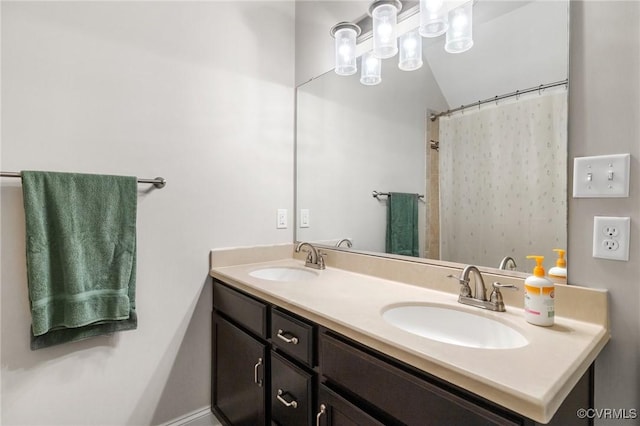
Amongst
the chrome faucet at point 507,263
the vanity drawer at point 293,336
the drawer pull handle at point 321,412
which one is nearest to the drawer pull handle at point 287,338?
the vanity drawer at point 293,336

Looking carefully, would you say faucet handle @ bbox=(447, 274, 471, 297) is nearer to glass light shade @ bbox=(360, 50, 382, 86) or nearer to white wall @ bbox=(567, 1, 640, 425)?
white wall @ bbox=(567, 1, 640, 425)

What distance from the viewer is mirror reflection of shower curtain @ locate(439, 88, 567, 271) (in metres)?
1.01

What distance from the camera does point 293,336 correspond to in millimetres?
1104

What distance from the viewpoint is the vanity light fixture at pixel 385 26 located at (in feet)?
4.64

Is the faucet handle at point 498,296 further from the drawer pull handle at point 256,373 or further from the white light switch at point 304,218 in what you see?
the white light switch at point 304,218

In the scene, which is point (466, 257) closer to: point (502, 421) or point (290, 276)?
point (502, 421)

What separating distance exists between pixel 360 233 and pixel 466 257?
1.93 feet

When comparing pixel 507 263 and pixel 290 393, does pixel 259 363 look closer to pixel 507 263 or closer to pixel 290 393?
pixel 290 393

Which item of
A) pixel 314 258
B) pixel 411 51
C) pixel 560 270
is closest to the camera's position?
pixel 560 270

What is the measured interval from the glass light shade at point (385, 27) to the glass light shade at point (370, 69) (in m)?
0.10

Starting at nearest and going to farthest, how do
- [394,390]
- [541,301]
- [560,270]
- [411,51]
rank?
[394,390] → [541,301] → [560,270] → [411,51]

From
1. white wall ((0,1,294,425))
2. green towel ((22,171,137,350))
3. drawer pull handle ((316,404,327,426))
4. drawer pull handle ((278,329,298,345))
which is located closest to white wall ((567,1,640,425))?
drawer pull handle ((316,404,327,426))

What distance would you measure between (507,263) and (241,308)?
3.58 feet

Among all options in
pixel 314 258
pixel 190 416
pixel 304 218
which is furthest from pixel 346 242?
pixel 190 416
